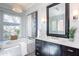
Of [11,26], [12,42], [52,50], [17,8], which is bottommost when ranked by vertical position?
[52,50]

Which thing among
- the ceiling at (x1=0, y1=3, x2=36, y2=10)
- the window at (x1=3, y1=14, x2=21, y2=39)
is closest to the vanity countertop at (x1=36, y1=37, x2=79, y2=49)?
the window at (x1=3, y1=14, x2=21, y2=39)

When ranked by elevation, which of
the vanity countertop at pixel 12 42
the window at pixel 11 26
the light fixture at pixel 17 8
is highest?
the light fixture at pixel 17 8

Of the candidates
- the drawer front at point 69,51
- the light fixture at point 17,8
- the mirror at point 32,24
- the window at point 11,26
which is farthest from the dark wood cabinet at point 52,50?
the light fixture at point 17,8

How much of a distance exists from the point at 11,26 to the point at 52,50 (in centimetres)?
83

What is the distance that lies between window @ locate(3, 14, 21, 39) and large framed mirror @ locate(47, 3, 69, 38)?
1.80ft

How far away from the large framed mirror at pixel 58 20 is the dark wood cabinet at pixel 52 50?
19cm

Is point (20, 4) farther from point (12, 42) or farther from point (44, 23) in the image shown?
point (12, 42)

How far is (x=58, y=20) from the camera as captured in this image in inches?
67.4

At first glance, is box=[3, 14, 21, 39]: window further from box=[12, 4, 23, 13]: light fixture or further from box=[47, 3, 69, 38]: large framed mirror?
box=[47, 3, 69, 38]: large framed mirror

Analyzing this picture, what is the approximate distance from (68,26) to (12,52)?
41.3 inches

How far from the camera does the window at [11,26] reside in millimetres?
1677

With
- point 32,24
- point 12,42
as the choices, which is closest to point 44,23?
point 32,24

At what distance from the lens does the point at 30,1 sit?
5.54ft

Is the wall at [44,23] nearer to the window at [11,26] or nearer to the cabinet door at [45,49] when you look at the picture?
the cabinet door at [45,49]
